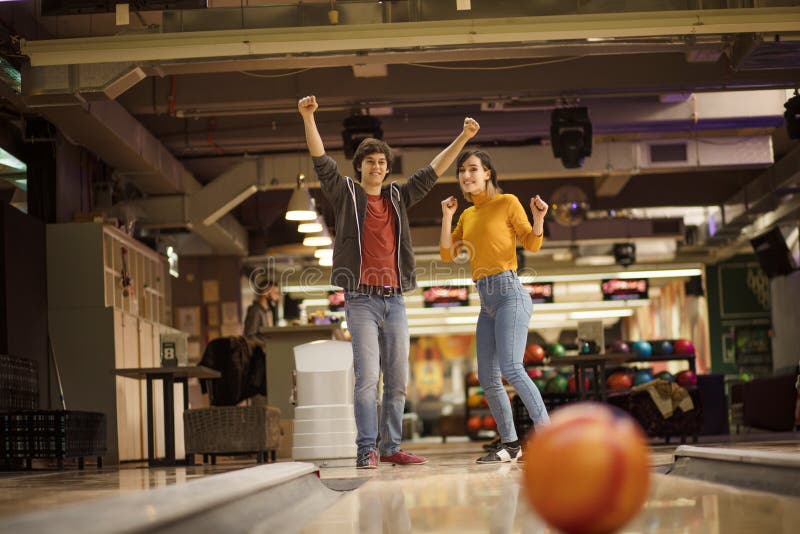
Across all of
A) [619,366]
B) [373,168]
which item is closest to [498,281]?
[373,168]

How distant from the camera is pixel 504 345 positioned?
5613 millimetres

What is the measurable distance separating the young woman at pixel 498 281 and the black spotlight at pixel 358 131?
16.8 ft

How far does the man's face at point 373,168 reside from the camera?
225 inches

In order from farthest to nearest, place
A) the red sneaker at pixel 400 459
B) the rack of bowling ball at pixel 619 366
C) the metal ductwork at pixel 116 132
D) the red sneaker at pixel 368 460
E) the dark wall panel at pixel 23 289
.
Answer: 1. the rack of bowling ball at pixel 619 366
2. the dark wall panel at pixel 23 289
3. the metal ductwork at pixel 116 132
4. the red sneaker at pixel 400 459
5. the red sneaker at pixel 368 460

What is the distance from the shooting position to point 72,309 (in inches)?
458

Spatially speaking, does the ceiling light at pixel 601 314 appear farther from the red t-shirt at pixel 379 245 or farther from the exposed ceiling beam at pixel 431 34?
the red t-shirt at pixel 379 245

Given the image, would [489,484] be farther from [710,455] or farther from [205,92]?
[205,92]

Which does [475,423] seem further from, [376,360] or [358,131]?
[376,360]

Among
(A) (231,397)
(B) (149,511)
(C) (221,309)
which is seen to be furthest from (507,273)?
(C) (221,309)

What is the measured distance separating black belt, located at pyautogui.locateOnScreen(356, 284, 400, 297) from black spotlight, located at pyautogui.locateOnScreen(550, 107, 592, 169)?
234 inches

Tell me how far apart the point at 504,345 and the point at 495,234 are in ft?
1.92

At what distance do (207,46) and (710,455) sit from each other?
5638 mm

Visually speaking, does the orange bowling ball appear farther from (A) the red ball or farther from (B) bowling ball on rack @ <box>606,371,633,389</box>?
(A) the red ball

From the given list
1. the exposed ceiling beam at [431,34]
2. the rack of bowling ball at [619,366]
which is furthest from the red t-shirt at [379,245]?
the rack of bowling ball at [619,366]
